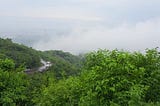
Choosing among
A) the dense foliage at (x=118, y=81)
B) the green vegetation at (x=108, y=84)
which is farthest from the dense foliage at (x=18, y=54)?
the dense foliage at (x=118, y=81)

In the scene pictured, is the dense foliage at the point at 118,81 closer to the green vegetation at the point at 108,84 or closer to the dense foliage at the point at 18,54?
the green vegetation at the point at 108,84

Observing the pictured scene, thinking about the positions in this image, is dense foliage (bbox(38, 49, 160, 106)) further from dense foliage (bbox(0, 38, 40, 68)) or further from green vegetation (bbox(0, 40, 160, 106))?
dense foliage (bbox(0, 38, 40, 68))

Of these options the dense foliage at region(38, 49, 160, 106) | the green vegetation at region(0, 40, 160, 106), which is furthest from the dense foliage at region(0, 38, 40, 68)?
the dense foliage at region(38, 49, 160, 106)

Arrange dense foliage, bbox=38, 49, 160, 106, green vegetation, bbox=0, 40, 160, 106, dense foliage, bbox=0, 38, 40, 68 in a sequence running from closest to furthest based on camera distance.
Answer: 1. dense foliage, bbox=38, 49, 160, 106
2. green vegetation, bbox=0, 40, 160, 106
3. dense foliage, bbox=0, 38, 40, 68

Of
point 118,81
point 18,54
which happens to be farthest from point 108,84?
point 18,54

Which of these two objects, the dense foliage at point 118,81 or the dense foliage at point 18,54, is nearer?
the dense foliage at point 118,81

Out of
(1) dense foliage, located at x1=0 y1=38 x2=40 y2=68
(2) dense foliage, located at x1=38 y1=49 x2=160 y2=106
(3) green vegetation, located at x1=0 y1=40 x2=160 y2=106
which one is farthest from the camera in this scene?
(1) dense foliage, located at x1=0 y1=38 x2=40 y2=68

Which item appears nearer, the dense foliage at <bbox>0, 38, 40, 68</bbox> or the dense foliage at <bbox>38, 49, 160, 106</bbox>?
the dense foliage at <bbox>38, 49, 160, 106</bbox>

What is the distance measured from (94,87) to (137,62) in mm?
4179

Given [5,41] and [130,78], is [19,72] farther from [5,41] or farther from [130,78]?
[5,41]

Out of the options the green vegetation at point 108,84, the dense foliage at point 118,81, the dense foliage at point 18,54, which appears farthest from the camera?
the dense foliage at point 18,54

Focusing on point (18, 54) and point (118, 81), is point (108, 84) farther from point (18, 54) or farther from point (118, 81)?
point (18, 54)

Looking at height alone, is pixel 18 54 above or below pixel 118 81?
above

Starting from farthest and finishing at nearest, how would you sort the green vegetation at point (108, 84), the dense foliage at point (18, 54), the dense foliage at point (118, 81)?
the dense foliage at point (18, 54)
the green vegetation at point (108, 84)
the dense foliage at point (118, 81)
